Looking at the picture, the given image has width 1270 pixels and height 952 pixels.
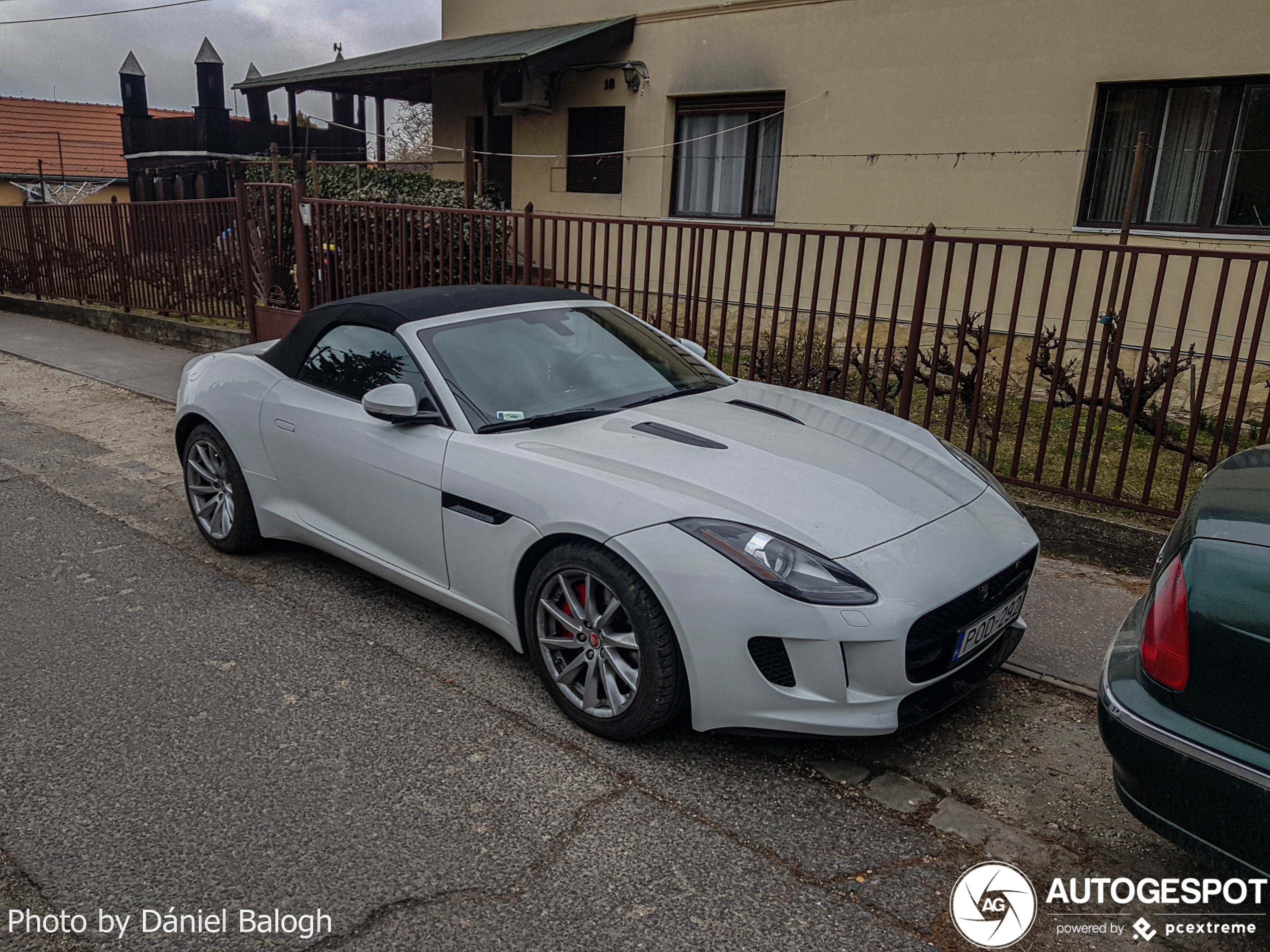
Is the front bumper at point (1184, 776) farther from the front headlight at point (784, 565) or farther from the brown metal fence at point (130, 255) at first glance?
the brown metal fence at point (130, 255)

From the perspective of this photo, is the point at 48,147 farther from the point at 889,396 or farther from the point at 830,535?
the point at 830,535

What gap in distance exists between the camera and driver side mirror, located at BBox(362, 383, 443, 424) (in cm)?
380

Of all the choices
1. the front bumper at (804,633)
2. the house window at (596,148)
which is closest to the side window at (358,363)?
the front bumper at (804,633)

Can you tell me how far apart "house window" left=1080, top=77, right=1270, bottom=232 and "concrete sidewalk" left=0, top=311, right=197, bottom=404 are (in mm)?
9290

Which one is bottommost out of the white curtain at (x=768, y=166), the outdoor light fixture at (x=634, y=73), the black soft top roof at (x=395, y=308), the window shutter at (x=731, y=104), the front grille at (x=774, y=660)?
the front grille at (x=774, y=660)

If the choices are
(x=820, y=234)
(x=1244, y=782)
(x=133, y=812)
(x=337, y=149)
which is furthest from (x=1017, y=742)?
(x=337, y=149)

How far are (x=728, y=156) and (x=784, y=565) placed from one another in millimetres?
9747

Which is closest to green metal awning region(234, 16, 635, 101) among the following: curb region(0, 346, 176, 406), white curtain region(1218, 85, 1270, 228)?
curb region(0, 346, 176, 406)

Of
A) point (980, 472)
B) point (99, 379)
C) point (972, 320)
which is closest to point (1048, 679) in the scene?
point (980, 472)

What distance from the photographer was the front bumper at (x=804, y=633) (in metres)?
2.86

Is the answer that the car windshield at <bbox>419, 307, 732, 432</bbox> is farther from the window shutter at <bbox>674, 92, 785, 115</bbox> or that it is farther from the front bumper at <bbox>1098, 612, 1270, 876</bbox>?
the window shutter at <bbox>674, 92, 785, 115</bbox>

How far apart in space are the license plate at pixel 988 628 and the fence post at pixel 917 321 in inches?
97.0

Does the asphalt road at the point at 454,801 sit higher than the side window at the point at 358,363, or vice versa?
the side window at the point at 358,363

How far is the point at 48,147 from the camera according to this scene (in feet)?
118
